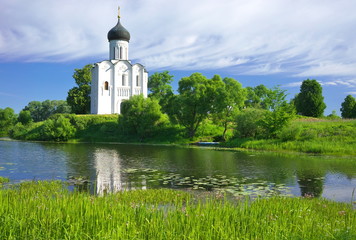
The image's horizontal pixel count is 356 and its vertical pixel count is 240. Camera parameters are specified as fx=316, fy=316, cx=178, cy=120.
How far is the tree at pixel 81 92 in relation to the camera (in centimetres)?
7231

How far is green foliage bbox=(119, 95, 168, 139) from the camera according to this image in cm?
5300

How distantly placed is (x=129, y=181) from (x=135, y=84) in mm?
58779

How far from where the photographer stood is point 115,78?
70312mm

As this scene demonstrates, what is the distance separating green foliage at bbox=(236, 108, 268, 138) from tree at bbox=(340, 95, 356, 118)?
121ft

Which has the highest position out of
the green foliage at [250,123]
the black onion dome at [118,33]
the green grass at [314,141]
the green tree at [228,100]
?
the black onion dome at [118,33]

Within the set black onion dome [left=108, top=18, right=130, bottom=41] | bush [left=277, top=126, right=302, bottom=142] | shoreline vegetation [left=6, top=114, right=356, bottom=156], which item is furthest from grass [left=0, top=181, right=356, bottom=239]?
black onion dome [left=108, top=18, right=130, bottom=41]

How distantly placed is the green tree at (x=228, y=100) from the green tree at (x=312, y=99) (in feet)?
73.8

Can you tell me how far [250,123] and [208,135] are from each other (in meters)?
12.8

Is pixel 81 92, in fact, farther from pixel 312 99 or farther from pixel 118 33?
pixel 312 99

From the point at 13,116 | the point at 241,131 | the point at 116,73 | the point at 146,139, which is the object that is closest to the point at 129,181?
the point at 241,131

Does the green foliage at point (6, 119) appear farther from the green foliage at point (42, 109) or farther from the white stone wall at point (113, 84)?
the white stone wall at point (113, 84)

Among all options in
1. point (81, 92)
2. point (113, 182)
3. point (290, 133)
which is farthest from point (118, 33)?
point (113, 182)

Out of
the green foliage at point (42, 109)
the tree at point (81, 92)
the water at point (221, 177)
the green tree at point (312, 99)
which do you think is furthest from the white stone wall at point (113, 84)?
the water at point (221, 177)

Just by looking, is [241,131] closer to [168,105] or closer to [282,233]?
[168,105]
